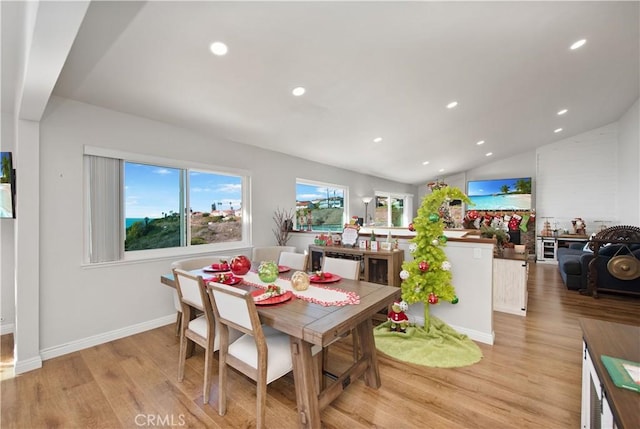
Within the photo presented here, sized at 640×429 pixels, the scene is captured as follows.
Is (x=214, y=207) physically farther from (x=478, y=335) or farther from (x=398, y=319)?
(x=478, y=335)

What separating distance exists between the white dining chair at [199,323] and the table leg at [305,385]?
0.56m

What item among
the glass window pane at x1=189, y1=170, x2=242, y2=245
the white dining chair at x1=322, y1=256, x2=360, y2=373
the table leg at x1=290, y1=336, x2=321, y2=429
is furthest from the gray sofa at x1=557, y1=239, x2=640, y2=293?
the glass window pane at x1=189, y1=170, x2=242, y2=245

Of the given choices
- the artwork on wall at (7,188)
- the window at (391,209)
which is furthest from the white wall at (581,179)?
the artwork on wall at (7,188)

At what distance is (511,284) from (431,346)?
1.85 metres

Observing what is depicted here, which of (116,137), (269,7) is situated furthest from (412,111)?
(116,137)

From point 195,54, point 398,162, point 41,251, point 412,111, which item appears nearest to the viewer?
point 195,54

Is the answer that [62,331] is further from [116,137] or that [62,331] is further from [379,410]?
[379,410]

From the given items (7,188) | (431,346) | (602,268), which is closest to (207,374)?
(431,346)

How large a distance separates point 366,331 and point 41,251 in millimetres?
3096

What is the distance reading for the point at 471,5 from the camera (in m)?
2.10

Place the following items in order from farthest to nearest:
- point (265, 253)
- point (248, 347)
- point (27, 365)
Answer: point (265, 253), point (27, 365), point (248, 347)

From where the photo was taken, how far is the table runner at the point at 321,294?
1.86 metres

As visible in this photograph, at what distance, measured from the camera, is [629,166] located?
229 inches

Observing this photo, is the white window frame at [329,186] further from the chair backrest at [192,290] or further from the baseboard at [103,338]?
the chair backrest at [192,290]
